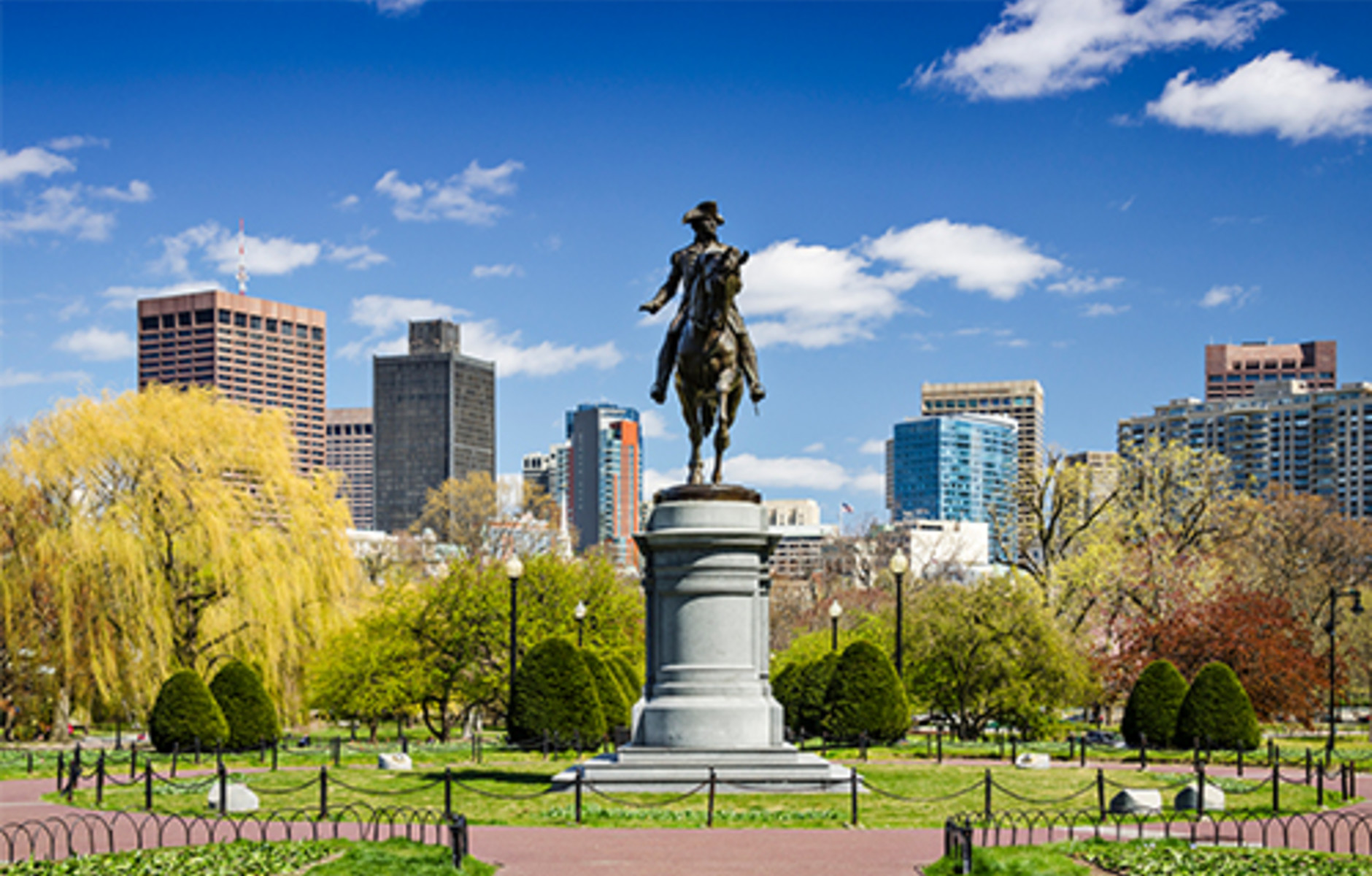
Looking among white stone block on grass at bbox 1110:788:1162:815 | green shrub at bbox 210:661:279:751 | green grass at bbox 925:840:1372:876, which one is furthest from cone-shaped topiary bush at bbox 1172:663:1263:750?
green shrub at bbox 210:661:279:751

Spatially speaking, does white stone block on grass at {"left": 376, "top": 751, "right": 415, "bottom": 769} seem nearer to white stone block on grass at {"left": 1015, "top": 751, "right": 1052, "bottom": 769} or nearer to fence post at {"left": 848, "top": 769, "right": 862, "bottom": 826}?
fence post at {"left": 848, "top": 769, "right": 862, "bottom": 826}

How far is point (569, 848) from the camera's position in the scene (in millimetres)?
14977

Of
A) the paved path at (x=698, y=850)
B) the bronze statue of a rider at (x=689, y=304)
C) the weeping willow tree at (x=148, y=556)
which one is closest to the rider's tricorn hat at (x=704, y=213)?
the bronze statue of a rider at (x=689, y=304)

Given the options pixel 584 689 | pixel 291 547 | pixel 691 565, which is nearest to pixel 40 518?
pixel 291 547

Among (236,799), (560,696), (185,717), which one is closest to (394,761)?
(560,696)

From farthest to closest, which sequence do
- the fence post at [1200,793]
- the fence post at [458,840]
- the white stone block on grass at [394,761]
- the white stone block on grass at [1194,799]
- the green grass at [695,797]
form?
the white stone block on grass at [394,761] < the white stone block on grass at [1194,799] < the fence post at [1200,793] < the green grass at [695,797] < the fence post at [458,840]

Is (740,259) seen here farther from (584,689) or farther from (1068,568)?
(1068,568)

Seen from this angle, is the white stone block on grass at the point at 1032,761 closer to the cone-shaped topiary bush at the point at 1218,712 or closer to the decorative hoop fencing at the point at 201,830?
the cone-shaped topiary bush at the point at 1218,712

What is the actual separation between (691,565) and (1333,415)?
5011 inches

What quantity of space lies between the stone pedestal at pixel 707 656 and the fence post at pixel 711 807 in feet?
5.34

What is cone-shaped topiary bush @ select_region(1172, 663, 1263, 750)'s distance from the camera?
2956 centimetres

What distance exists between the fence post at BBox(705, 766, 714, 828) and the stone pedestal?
1.63 m

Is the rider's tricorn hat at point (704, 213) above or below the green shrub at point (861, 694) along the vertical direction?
above

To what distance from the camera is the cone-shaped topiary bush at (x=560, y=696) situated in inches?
1123
